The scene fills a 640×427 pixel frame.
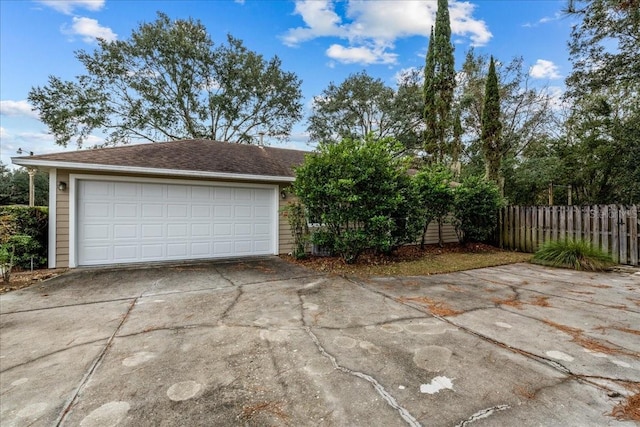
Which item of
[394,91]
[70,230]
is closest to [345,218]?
[70,230]

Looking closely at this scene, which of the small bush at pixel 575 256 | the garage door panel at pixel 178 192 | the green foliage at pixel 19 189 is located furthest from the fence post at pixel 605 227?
the green foliage at pixel 19 189

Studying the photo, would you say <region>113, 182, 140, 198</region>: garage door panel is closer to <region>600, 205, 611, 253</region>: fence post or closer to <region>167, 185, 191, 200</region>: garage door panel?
<region>167, 185, 191, 200</region>: garage door panel

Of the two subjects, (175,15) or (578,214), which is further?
(175,15)

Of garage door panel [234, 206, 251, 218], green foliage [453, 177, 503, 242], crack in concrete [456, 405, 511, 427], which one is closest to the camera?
crack in concrete [456, 405, 511, 427]

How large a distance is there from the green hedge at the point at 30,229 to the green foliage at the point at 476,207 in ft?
33.4

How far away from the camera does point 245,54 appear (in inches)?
674

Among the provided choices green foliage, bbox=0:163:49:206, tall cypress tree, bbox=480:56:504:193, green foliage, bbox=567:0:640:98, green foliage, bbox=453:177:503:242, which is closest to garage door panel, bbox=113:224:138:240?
green foliage, bbox=453:177:503:242

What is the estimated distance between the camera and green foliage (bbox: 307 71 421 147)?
17953 millimetres

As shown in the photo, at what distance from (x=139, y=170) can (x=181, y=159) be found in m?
1.17

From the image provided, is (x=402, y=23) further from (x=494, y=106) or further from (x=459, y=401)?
(x=459, y=401)

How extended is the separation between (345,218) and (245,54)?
598 inches

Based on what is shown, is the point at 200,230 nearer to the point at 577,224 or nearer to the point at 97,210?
the point at 97,210

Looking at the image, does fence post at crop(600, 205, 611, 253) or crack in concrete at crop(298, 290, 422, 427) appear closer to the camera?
crack in concrete at crop(298, 290, 422, 427)

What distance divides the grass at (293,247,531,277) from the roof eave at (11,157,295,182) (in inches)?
94.5
